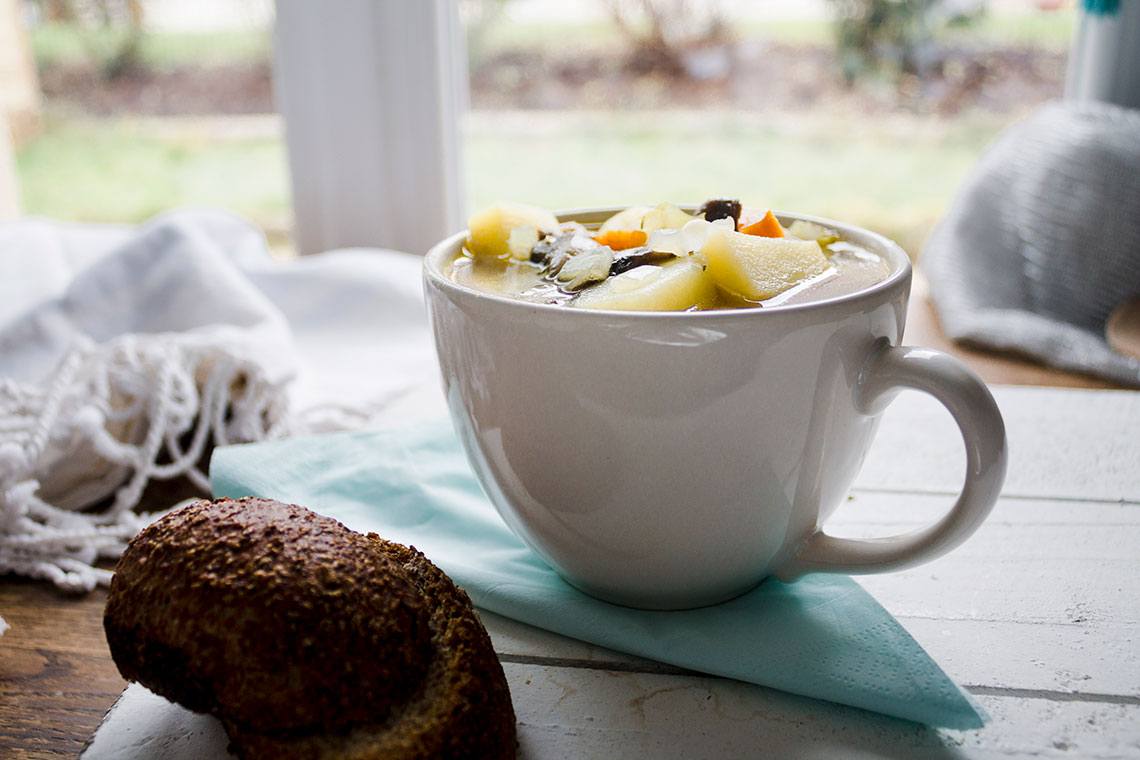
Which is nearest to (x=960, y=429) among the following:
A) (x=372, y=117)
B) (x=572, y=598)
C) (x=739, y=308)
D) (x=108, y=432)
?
(x=739, y=308)

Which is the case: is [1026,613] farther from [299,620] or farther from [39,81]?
[39,81]

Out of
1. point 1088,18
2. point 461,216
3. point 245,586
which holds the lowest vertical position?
point 461,216

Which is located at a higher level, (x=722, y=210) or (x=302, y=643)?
(x=722, y=210)

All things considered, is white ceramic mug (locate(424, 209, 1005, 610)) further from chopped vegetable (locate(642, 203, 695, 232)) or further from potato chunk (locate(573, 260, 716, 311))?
chopped vegetable (locate(642, 203, 695, 232))

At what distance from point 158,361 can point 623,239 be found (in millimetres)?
424

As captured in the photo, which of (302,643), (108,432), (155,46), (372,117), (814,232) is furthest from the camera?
(155,46)

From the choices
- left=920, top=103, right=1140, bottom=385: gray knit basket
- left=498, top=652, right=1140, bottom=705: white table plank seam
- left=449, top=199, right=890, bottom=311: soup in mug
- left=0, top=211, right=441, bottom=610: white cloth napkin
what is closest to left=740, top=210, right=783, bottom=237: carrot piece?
left=449, top=199, right=890, bottom=311: soup in mug

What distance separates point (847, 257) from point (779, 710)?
0.89ft

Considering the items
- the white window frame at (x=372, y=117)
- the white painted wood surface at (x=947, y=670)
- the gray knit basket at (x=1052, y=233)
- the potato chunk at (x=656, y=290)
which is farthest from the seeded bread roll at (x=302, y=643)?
the white window frame at (x=372, y=117)

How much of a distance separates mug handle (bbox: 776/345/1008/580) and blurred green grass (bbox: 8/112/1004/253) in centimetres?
103

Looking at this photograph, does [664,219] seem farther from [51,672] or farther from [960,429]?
[51,672]

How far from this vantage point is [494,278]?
62 cm

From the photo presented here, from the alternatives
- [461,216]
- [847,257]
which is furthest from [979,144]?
[847,257]

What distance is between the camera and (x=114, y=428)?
0.85 m
